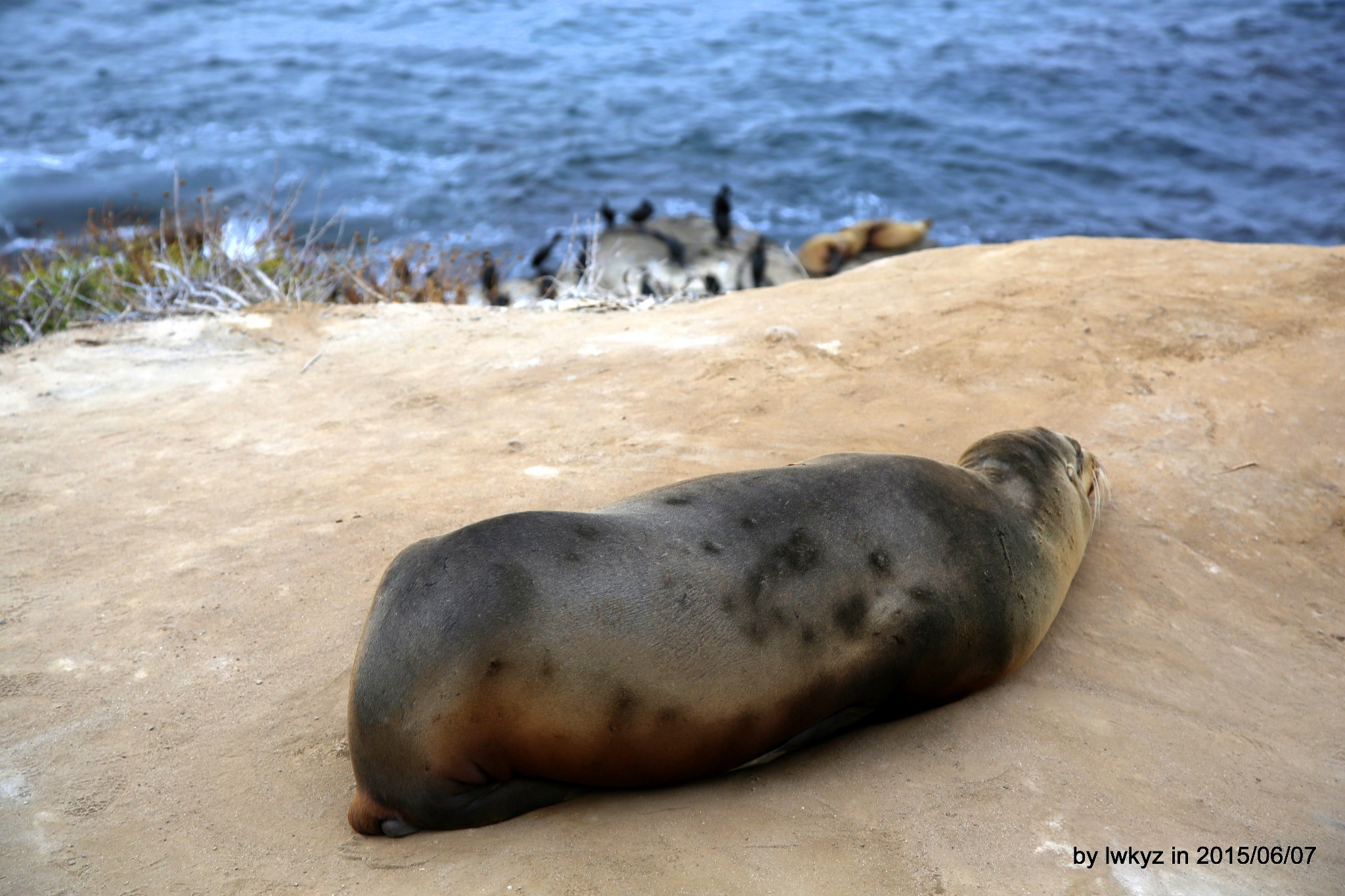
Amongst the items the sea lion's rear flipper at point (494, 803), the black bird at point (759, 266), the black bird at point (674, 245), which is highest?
the sea lion's rear flipper at point (494, 803)

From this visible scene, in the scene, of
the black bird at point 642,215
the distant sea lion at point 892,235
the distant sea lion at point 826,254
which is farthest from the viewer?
the distant sea lion at point 892,235

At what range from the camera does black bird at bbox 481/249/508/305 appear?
9780mm

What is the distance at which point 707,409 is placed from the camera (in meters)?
5.08

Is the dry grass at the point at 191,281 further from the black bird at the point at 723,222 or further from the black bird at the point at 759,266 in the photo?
the black bird at the point at 723,222

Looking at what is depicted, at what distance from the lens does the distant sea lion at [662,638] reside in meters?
2.60

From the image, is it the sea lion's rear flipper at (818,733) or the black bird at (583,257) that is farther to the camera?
the black bird at (583,257)

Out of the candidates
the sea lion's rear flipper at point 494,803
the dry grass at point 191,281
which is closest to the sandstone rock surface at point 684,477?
the sea lion's rear flipper at point 494,803

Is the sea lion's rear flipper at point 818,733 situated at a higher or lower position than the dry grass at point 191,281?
lower

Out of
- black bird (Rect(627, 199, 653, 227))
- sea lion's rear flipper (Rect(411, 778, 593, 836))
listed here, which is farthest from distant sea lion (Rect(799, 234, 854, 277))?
sea lion's rear flipper (Rect(411, 778, 593, 836))

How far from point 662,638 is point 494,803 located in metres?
0.60

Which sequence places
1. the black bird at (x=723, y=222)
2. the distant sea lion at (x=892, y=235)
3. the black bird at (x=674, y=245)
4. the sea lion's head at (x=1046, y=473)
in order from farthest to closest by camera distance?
the distant sea lion at (x=892, y=235)
the black bird at (x=723, y=222)
the black bird at (x=674, y=245)
the sea lion's head at (x=1046, y=473)

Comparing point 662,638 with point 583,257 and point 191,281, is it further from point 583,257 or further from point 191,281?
point 583,257

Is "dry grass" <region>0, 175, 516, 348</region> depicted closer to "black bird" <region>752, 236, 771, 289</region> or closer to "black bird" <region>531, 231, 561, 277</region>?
"black bird" <region>531, 231, 561, 277</region>

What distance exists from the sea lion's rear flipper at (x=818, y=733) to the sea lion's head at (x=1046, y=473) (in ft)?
3.72
